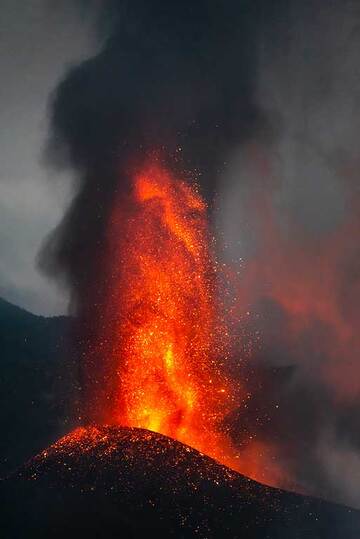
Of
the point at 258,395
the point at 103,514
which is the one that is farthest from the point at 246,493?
the point at 258,395

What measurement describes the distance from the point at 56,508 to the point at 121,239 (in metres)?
18.9

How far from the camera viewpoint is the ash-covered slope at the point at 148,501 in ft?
44.6

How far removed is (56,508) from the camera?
45.6 ft

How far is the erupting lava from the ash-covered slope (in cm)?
857

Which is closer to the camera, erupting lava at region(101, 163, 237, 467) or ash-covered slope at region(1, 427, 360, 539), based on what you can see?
ash-covered slope at region(1, 427, 360, 539)

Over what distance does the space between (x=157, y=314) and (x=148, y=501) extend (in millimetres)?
14429

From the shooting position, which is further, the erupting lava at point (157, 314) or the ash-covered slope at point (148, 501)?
the erupting lava at point (157, 314)

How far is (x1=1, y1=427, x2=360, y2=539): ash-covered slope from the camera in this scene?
44.6 feet

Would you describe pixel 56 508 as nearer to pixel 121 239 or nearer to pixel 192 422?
pixel 192 422

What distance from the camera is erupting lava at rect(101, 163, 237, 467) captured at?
2677cm

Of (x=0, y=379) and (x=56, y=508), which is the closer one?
(x=56, y=508)

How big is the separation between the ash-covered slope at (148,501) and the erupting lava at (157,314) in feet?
28.1

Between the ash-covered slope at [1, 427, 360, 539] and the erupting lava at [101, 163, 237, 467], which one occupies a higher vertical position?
the erupting lava at [101, 163, 237, 467]

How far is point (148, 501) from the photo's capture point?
572 inches
